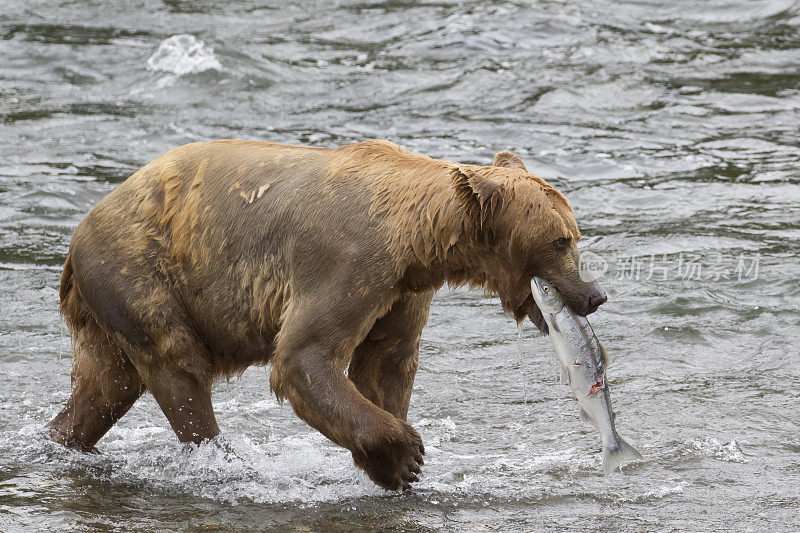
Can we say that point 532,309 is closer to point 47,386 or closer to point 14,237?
point 47,386

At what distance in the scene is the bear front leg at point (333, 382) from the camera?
5133 millimetres

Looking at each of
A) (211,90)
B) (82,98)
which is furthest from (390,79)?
(82,98)

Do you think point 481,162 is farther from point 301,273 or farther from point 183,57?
point 301,273

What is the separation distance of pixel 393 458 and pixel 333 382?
0.44m

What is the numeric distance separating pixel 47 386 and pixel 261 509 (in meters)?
2.45

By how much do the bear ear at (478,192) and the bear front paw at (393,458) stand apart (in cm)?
99

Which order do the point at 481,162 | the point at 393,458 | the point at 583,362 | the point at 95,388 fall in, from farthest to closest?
1. the point at 481,162
2. the point at 95,388
3. the point at 393,458
4. the point at 583,362

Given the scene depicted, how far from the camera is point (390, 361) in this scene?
5.77 metres

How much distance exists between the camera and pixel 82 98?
14125 mm

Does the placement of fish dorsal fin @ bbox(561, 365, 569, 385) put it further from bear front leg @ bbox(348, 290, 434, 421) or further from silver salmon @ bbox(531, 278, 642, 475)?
bear front leg @ bbox(348, 290, 434, 421)

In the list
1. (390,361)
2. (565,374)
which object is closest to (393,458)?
(390,361)

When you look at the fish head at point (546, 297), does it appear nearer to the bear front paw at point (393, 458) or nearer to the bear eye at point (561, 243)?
the bear eye at point (561, 243)

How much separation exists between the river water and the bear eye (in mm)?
1203

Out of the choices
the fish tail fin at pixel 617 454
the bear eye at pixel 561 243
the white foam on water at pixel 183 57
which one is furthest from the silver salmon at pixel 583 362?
the white foam on water at pixel 183 57
